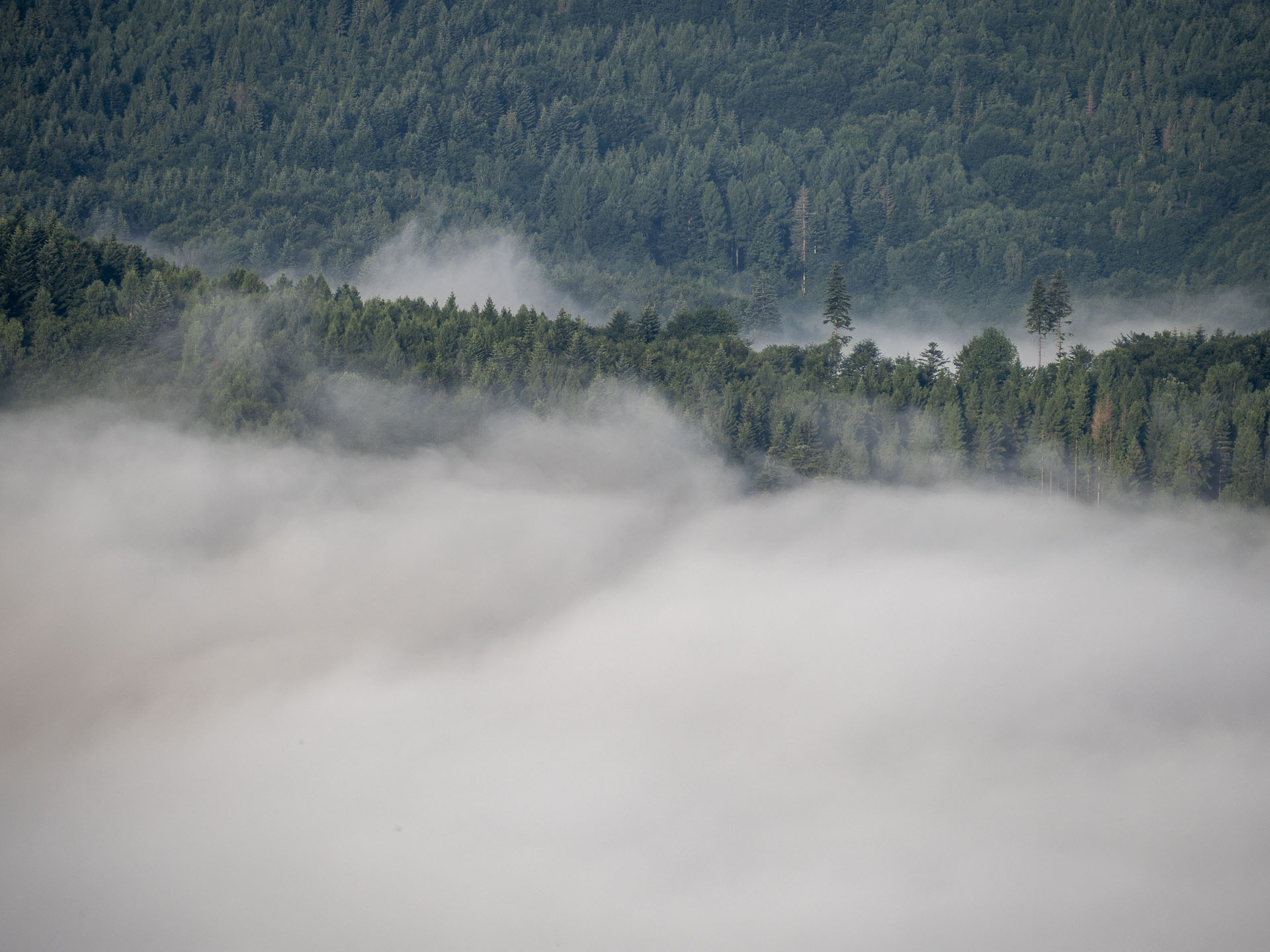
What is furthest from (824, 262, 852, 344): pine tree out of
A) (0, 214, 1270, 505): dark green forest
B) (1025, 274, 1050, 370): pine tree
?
(1025, 274, 1050, 370): pine tree

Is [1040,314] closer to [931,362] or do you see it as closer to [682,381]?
[931,362]

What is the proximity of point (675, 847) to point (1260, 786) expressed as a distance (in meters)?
53.1

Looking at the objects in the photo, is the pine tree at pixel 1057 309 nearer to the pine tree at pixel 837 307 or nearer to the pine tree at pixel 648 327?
the pine tree at pixel 837 307

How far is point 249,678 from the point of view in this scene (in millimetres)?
157750

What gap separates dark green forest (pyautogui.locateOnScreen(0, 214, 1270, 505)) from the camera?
129625 mm

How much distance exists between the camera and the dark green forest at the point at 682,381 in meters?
130

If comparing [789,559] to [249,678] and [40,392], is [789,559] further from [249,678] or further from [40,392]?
[40,392]

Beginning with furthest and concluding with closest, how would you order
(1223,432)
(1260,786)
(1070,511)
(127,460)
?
(1260,786), (127,460), (1070,511), (1223,432)

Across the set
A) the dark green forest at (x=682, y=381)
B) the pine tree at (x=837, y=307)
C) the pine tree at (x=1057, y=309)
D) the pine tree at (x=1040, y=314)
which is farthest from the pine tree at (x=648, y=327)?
the pine tree at (x=1057, y=309)

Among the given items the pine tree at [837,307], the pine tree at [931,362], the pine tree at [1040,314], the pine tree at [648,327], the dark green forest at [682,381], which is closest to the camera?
the dark green forest at [682,381]

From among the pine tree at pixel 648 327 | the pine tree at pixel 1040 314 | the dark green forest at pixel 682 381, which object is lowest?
the dark green forest at pixel 682 381

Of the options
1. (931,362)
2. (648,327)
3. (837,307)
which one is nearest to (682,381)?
(648,327)

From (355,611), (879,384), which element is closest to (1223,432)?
(879,384)

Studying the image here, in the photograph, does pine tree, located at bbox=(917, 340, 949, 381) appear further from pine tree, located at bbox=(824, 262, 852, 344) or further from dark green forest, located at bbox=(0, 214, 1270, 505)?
pine tree, located at bbox=(824, 262, 852, 344)
